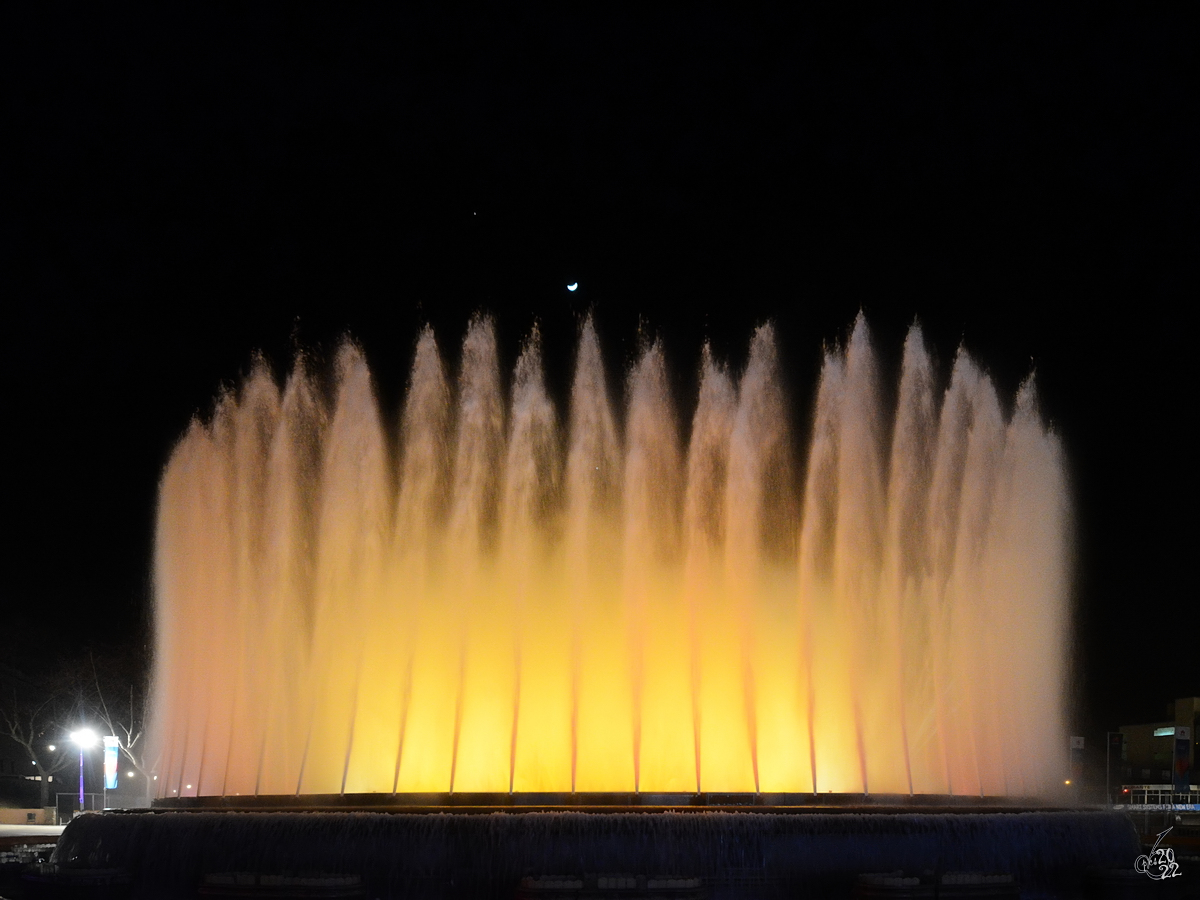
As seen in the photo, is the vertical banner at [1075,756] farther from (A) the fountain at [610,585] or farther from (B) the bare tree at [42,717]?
(B) the bare tree at [42,717]

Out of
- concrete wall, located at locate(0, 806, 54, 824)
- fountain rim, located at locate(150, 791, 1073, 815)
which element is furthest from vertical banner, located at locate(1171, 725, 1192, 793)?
concrete wall, located at locate(0, 806, 54, 824)

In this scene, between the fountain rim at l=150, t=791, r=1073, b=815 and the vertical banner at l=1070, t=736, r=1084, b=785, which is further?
the vertical banner at l=1070, t=736, r=1084, b=785

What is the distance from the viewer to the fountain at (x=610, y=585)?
1005 inches

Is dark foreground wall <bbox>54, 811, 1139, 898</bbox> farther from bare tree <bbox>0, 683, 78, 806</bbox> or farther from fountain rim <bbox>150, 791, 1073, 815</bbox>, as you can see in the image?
bare tree <bbox>0, 683, 78, 806</bbox>

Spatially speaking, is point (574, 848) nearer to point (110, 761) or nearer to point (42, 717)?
point (110, 761)

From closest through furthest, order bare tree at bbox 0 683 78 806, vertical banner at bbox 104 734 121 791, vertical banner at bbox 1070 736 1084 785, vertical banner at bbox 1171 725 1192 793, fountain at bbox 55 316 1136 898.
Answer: fountain at bbox 55 316 1136 898, vertical banner at bbox 1171 725 1192 793, vertical banner at bbox 1070 736 1084 785, vertical banner at bbox 104 734 121 791, bare tree at bbox 0 683 78 806

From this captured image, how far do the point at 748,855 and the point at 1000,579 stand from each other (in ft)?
42.2

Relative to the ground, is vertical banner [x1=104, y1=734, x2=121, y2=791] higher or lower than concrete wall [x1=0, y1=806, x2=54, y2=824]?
higher

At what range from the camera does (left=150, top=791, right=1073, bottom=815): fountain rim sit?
18.1 metres

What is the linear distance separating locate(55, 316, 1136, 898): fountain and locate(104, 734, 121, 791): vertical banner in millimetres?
14269

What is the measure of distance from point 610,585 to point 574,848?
979 centimetres

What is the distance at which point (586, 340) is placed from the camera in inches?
1135

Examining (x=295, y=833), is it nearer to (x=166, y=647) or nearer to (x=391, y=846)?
(x=391, y=846)

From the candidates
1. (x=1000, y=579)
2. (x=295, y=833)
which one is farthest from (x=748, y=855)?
(x=1000, y=579)
